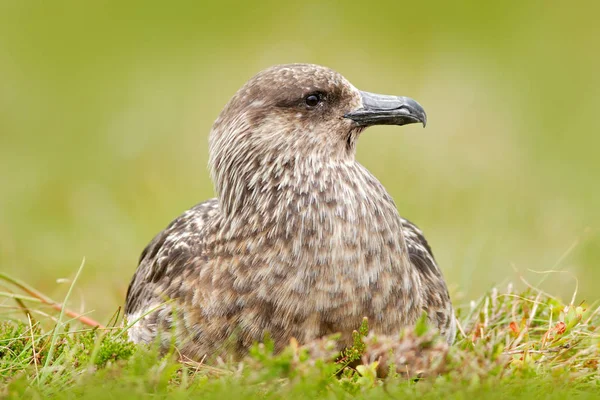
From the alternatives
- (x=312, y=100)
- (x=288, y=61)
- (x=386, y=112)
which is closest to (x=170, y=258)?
(x=312, y=100)

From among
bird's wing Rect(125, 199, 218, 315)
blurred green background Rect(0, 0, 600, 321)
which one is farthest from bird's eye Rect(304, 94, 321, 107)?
blurred green background Rect(0, 0, 600, 321)

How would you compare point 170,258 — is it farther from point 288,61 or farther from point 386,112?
point 288,61

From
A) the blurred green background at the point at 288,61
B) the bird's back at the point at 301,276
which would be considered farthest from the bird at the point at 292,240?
the blurred green background at the point at 288,61

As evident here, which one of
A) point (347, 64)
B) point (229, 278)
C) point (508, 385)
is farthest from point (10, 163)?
point (508, 385)

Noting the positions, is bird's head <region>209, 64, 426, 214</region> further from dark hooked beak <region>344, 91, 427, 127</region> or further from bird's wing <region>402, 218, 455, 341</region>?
bird's wing <region>402, 218, 455, 341</region>

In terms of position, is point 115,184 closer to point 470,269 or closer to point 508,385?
point 470,269

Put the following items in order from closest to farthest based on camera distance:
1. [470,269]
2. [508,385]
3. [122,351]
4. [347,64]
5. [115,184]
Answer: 1. [508,385]
2. [122,351]
3. [470,269]
4. [115,184]
5. [347,64]
